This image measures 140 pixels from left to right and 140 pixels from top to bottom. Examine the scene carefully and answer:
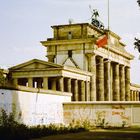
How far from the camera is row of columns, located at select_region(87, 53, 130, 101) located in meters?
82.9

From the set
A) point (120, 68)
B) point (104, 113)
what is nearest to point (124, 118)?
point (104, 113)

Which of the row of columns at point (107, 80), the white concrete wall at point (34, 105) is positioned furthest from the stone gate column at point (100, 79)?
the white concrete wall at point (34, 105)

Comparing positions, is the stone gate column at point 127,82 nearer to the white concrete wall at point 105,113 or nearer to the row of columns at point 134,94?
the row of columns at point 134,94

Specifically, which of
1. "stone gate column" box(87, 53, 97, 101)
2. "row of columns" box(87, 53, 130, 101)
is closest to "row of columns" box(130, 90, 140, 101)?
"row of columns" box(87, 53, 130, 101)

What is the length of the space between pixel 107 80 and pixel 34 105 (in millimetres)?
47653

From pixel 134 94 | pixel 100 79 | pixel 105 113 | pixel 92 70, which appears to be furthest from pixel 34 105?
pixel 134 94

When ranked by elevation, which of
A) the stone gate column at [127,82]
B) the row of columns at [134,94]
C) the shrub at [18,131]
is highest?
the stone gate column at [127,82]

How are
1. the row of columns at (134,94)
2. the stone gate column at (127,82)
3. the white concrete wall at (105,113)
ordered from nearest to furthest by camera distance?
the white concrete wall at (105,113)
the stone gate column at (127,82)
the row of columns at (134,94)

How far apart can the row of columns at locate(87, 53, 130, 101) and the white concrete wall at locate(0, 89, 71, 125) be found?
27.9 m

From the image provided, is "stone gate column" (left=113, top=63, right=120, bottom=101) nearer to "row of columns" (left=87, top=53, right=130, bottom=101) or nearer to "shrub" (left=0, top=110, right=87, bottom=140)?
"row of columns" (left=87, top=53, right=130, bottom=101)

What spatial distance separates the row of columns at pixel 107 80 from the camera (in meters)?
82.9

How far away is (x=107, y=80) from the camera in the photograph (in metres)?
91.6

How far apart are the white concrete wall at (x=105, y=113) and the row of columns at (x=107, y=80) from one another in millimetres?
27927

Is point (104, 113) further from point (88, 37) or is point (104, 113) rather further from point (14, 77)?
point (88, 37)
